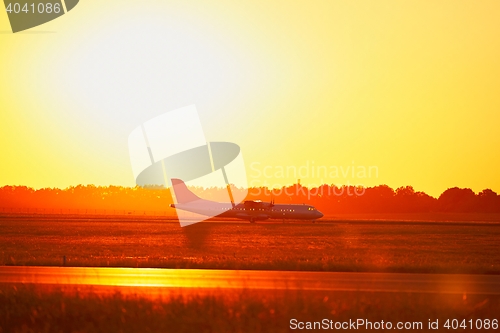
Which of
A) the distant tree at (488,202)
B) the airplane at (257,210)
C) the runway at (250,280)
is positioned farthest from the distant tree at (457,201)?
the runway at (250,280)

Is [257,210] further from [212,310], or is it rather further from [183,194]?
[212,310]

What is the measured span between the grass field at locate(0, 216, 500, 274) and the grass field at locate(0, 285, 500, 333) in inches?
499

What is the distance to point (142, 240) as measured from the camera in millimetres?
50656

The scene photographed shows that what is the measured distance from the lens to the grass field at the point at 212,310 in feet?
47.2

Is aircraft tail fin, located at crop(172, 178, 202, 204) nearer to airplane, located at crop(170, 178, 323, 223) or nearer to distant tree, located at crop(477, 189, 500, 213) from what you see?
airplane, located at crop(170, 178, 323, 223)

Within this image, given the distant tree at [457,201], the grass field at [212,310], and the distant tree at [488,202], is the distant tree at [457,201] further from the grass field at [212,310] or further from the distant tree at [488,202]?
the grass field at [212,310]

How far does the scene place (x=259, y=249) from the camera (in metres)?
42.9

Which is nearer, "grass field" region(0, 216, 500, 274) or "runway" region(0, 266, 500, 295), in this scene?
"runway" region(0, 266, 500, 295)

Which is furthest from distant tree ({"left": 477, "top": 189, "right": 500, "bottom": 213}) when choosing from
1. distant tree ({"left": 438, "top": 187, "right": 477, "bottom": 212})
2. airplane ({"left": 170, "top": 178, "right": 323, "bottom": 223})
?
airplane ({"left": 170, "top": 178, "right": 323, "bottom": 223})

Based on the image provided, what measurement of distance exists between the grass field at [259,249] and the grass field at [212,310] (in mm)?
12679

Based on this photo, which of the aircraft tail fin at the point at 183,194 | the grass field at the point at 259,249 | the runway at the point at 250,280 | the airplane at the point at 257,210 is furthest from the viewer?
the aircraft tail fin at the point at 183,194

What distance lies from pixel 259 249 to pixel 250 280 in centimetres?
1982

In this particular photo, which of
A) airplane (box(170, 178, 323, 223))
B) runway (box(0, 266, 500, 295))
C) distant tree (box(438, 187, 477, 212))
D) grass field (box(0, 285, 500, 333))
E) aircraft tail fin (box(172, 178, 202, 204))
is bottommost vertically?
distant tree (box(438, 187, 477, 212))

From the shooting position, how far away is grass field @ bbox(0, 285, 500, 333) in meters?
14.4
